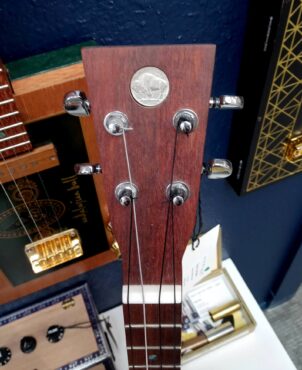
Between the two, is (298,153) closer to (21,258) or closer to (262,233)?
(262,233)

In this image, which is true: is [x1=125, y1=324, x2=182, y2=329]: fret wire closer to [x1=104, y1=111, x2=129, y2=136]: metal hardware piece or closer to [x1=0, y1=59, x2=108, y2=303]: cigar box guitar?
[x1=0, y1=59, x2=108, y2=303]: cigar box guitar

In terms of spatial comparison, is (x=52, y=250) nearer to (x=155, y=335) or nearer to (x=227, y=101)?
(x=155, y=335)

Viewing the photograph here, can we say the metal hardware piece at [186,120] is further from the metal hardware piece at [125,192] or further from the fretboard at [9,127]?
the fretboard at [9,127]

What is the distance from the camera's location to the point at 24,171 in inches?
25.9

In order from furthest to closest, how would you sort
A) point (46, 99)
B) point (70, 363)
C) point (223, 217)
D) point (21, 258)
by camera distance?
1. point (223, 217)
2. point (70, 363)
3. point (21, 258)
4. point (46, 99)

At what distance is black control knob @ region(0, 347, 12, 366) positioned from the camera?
3.17 feet

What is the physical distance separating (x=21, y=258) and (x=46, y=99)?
0.39 meters

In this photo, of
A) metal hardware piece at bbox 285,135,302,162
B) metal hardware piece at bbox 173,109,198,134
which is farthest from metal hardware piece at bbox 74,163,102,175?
metal hardware piece at bbox 285,135,302,162

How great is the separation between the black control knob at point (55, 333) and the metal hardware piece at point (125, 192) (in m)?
0.57

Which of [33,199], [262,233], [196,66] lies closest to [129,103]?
[196,66]

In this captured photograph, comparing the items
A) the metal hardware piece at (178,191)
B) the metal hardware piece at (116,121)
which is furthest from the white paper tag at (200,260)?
the metal hardware piece at (116,121)

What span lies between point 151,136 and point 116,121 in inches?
2.1

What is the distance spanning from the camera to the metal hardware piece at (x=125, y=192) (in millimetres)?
573

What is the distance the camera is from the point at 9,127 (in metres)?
0.58
